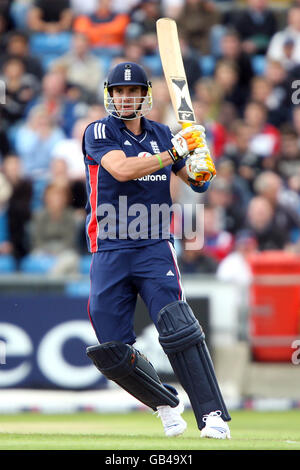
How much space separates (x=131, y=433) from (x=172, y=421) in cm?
68

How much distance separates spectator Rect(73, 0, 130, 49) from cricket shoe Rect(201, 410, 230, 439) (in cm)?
908

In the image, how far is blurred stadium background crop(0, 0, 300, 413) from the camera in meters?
10.2

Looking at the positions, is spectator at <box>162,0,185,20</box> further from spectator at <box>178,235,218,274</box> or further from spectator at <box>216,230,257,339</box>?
spectator at <box>178,235,218,274</box>

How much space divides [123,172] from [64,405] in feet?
14.1

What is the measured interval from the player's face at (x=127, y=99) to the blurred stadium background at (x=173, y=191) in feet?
13.6

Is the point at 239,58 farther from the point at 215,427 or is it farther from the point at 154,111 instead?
the point at 215,427

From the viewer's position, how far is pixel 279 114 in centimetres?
1340

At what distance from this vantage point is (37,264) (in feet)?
36.6

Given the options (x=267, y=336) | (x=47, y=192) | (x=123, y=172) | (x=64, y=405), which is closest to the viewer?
(x=123, y=172)

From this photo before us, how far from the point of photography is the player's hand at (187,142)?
19.9 feet

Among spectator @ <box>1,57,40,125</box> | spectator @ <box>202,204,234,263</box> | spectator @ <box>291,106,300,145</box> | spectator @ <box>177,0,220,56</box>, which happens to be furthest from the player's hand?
spectator @ <box>177,0,220,56</box>
